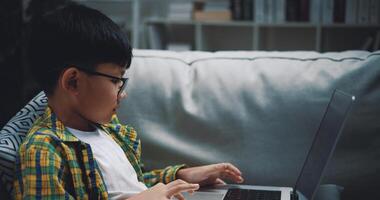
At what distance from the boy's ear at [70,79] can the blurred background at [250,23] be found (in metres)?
2.25

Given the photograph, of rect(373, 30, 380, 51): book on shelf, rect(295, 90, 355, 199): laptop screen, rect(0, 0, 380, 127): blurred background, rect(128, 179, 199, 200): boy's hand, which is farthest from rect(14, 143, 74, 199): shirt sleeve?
rect(373, 30, 380, 51): book on shelf

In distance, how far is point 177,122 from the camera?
144 cm

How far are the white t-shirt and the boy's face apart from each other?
6 centimetres

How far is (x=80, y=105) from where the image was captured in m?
1.04

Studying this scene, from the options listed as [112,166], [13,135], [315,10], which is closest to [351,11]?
[315,10]

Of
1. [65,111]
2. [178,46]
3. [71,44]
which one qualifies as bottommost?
[178,46]

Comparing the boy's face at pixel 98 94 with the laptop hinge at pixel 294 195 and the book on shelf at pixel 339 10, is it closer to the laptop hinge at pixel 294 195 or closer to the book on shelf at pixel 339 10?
the laptop hinge at pixel 294 195

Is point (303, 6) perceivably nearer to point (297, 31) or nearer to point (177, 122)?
point (297, 31)

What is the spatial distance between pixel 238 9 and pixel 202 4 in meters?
0.30

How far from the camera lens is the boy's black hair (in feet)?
3.34

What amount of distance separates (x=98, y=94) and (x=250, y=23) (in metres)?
2.61

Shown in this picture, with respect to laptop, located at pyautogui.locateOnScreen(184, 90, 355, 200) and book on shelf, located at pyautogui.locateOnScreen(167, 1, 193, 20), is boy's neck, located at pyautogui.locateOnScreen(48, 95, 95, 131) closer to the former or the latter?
laptop, located at pyautogui.locateOnScreen(184, 90, 355, 200)

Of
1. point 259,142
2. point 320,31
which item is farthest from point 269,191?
point 320,31

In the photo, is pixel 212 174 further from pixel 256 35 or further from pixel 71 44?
pixel 256 35
